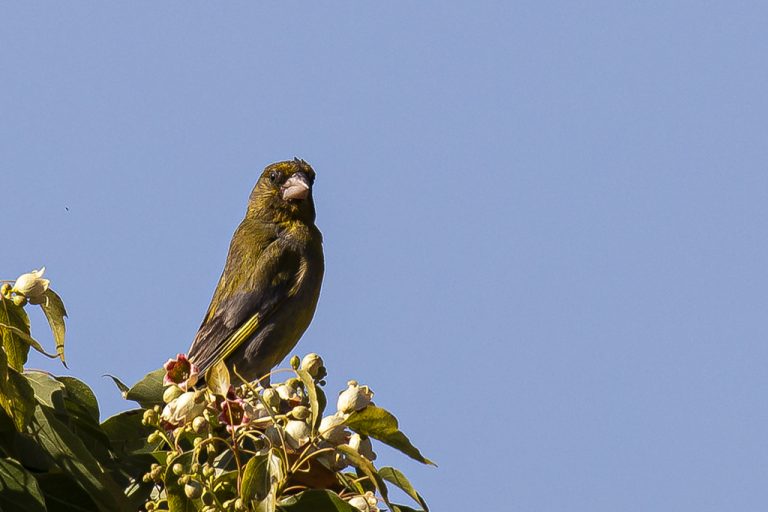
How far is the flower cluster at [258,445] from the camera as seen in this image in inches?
89.0

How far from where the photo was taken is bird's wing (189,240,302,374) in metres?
6.01

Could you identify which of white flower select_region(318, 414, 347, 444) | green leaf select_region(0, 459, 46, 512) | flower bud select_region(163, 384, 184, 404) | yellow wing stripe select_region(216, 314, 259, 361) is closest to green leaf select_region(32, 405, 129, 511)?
green leaf select_region(0, 459, 46, 512)

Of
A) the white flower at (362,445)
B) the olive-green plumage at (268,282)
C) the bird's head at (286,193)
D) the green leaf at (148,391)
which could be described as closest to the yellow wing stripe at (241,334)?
the olive-green plumage at (268,282)

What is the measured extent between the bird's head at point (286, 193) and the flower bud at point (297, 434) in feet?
14.0

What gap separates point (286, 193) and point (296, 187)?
0.28 feet

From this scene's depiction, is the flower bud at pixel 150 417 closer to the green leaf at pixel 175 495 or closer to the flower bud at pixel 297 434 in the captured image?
the green leaf at pixel 175 495

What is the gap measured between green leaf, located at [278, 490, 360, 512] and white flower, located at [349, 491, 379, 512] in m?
0.03

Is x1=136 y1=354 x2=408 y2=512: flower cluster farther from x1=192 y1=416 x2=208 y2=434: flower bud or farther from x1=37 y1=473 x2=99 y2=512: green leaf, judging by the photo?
x1=37 y1=473 x2=99 y2=512: green leaf

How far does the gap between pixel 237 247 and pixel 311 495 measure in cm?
424

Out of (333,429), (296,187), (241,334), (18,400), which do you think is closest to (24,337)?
(18,400)

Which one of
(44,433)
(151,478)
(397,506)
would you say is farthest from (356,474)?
(44,433)

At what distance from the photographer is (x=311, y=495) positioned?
2.48 metres

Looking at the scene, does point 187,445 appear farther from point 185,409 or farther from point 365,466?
point 365,466

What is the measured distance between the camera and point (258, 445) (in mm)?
2484
